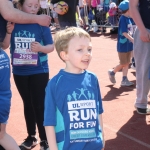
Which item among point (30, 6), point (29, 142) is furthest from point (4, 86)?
point (29, 142)

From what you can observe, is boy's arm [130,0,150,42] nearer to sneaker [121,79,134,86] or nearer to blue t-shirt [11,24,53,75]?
blue t-shirt [11,24,53,75]

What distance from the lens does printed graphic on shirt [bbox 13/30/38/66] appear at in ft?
11.4

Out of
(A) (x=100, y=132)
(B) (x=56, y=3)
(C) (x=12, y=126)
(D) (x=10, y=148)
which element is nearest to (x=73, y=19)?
(B) (x=56, y=3)

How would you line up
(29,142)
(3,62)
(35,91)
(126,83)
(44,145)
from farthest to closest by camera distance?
(126,83)
(29,142)
(44,145)
(35,91)
(3,62)

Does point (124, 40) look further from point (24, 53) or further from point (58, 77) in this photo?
point (58, 77)

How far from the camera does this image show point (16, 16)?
10.8ft

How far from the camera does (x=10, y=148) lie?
3162 millimetres

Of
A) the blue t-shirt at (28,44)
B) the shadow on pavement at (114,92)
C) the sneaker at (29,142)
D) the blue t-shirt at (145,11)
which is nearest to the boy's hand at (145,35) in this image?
the blue t-shirt at (145,11)

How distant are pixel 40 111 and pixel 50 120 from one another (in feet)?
4.53

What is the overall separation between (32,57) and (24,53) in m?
0.09

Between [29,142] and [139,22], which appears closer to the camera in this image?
[29,142]

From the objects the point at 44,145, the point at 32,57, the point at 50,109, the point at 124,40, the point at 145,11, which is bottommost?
the point at 44,145

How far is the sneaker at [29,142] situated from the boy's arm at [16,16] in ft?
4.34

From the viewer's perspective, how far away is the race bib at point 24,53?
3.48 meters
